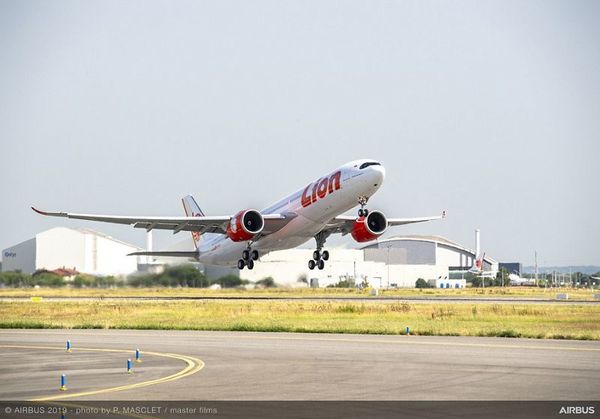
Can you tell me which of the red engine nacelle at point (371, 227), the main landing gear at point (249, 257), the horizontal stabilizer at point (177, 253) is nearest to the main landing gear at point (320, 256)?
the main landing gear at point (249, 257)

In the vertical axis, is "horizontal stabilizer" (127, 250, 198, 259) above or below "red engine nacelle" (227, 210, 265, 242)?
below

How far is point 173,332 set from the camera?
125 feet

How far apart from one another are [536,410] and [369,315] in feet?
106

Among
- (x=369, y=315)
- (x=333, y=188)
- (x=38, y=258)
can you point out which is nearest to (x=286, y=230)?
(x=333, y=188)

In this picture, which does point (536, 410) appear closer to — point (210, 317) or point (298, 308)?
point (210, 317)

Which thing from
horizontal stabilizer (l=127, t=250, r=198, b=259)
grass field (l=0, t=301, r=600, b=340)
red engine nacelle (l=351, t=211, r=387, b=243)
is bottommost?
grass field (l=0, t=301, r=600, b=340)

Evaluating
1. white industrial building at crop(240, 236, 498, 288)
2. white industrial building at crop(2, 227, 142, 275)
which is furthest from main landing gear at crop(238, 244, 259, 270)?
white industrial building at crop(2, 227, 142, 275)

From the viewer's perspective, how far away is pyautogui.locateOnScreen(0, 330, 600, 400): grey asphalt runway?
18.2 metres

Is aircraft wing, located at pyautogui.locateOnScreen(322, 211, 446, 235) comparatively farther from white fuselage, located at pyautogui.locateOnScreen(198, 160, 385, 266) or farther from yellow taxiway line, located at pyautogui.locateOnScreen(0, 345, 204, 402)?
yellow taxiway line, located at pyautogui.locateOnScreen(0, 345, 204, 402)

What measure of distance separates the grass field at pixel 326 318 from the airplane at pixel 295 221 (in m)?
6.57

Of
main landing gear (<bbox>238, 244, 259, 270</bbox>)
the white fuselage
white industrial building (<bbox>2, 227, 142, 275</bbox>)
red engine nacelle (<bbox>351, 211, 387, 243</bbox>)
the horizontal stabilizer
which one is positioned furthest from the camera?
white industrial building (<bbox>2, 227, 142, 275</bbox>)

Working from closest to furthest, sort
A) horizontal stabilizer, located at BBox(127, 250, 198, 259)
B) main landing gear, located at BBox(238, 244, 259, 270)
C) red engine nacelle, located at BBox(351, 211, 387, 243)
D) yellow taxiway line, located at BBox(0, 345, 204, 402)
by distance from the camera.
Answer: yellow taxiway line, located at BBox(0, 345, 204, 402)
red engine nacelle, located at BBox(351, 211, 387, 243)
main landing gear, located at BBox(238, 244, 259, 270)
horizontal stabilizer, located at BBox(127, 250, 198, 259)

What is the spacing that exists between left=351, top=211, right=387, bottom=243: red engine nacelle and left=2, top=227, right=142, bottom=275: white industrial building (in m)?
45.5

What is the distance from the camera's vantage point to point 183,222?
66.7 meters
